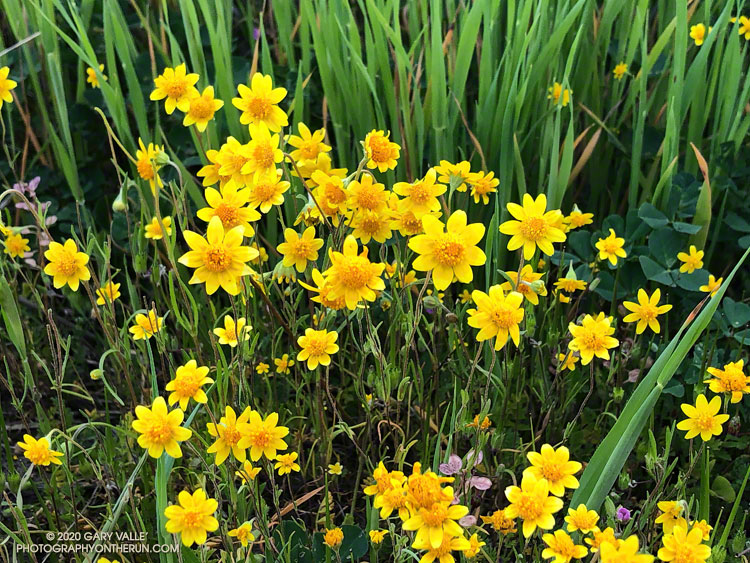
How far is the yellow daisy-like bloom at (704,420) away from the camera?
1223mm

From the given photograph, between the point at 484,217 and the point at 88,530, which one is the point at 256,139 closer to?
the point at 484,217

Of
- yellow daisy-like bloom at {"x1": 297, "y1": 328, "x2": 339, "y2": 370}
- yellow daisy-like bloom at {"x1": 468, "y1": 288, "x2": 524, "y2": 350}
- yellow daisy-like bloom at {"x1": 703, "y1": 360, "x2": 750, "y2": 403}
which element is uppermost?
yellow daisy-like bloom at {"x1": 468, "y1": 288, "x2": 524, "y2": 350}

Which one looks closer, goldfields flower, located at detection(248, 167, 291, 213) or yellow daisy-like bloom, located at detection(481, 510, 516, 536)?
yellow daisy-like bloom, located at detection(481, 510, 516, 536)

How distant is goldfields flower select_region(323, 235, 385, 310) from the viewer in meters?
1.11

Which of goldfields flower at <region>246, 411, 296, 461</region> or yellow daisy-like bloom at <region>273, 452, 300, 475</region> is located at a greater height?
goldfields flower at <region>246, 411, 296, 461</region>

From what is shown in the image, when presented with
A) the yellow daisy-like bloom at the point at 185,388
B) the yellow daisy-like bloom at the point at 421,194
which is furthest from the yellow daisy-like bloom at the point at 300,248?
the yellow daisy-like bloom at the point at 185,388

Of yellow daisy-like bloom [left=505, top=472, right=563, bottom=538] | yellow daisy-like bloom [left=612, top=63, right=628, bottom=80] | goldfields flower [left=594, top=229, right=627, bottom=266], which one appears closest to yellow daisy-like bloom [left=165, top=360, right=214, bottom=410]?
yellow daisy-like bloom [left=505, top=472, right=563, bottom=538]

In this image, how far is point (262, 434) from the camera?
113 cm

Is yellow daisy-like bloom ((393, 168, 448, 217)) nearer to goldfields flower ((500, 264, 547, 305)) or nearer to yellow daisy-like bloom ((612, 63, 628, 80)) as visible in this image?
goldfields flower ((500, 264, 547, 305))

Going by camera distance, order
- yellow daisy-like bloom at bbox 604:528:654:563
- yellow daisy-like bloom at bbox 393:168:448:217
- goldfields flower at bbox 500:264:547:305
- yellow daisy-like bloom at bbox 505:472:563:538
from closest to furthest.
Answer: yellow daisy-like bloom at bbox 604:528:654:563
yellow daisy-like bloom at bbox 505:472:563:538
goldfields flower at bbox 500:264:547:305
yellow daisy-like bloom at bbox 393:168:448:217

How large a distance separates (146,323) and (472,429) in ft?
2.09

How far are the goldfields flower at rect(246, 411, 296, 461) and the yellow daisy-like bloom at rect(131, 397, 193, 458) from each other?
13cm

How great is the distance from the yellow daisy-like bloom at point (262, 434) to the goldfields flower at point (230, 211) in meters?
0.31

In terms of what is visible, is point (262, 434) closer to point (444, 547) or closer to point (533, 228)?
point (444, 547)
